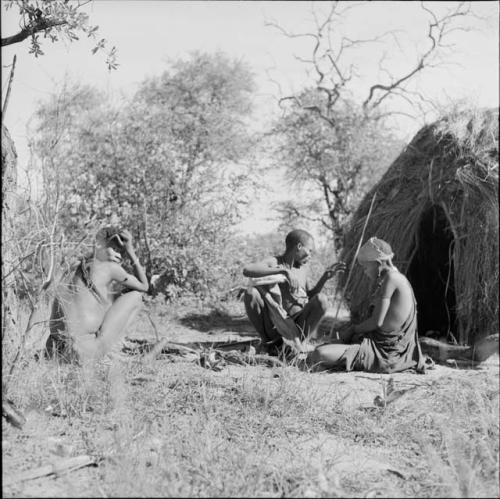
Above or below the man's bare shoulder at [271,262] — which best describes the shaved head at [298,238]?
above

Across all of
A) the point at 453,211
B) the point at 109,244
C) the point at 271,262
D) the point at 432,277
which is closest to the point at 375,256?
the point at 271,262

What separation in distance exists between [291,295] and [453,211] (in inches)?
93.2

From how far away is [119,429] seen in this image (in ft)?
12.2

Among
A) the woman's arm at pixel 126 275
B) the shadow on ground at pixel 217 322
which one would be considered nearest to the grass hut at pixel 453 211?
the shadow on ground at pixel 217 322

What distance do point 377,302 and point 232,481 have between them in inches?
133

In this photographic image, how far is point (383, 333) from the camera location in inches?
255

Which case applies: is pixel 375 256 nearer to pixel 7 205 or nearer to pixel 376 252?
pixel 376 252

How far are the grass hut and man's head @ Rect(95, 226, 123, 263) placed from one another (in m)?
3.44

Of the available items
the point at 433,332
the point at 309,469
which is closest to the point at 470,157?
the point at 433,332

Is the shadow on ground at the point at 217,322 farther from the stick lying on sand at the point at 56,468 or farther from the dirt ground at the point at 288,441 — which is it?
the stick lying on sand at the point at 56,468

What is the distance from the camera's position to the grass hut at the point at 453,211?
778 cm

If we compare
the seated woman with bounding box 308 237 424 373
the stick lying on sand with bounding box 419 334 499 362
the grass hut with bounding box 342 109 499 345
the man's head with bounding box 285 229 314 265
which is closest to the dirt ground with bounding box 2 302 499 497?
the seated woman with bounding box 308 237 424 373

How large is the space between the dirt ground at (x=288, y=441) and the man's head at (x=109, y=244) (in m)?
0.98

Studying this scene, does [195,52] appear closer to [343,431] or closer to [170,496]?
[343,431]
